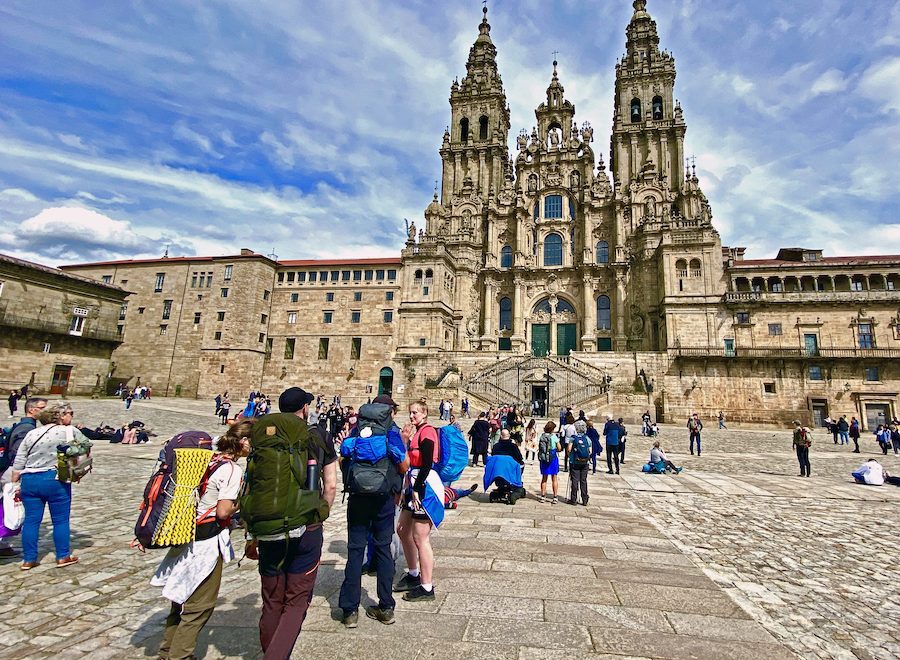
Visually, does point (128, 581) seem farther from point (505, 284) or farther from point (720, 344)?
point (505, 284)

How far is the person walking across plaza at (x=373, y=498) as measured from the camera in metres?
3.94

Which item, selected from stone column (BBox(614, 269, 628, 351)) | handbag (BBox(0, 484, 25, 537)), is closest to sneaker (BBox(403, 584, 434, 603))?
handbag (BBox(0, 484, 25, 537))

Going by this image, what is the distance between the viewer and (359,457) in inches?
159

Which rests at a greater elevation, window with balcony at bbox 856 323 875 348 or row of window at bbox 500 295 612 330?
row of window at bbox 500 295 612 330

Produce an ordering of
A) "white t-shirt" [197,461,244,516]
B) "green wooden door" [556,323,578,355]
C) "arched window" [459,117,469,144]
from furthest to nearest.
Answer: "arched window" [459,117,469,144]
"green wooden door" [556,323,578,355]
"white t-shirt" [197,461,244,516]

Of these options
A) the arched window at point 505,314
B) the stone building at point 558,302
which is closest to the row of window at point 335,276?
the stone building at point 558,302

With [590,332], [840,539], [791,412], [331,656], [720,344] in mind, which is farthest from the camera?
[590,332]

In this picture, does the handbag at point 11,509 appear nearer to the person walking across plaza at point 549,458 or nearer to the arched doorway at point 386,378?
the person walking across plaza at point 549,458

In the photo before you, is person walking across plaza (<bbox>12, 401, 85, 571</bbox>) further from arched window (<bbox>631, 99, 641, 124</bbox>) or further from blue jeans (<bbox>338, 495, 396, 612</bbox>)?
arched window (<bbox>631, 99, 641, 124</bbox>)

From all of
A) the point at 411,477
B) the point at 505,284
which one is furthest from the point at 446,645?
the point at 505,284

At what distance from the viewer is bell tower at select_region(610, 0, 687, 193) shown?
42.6 meters

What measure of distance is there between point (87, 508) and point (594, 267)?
40.3 metres

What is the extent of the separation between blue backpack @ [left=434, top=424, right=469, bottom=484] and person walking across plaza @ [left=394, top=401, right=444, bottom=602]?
0.10m

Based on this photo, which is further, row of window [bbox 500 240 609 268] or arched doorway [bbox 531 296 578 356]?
row of window [bbox 500 240 609 268]
